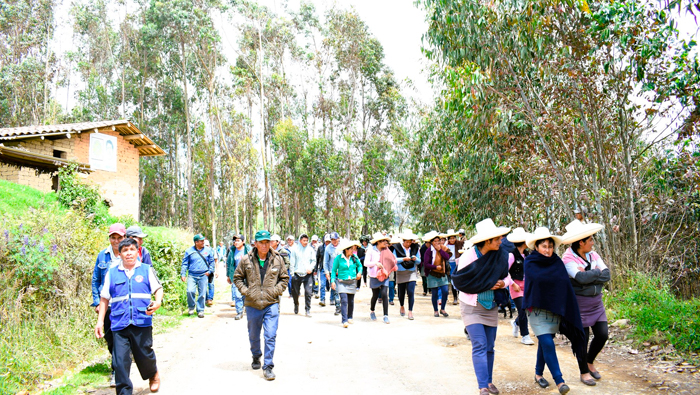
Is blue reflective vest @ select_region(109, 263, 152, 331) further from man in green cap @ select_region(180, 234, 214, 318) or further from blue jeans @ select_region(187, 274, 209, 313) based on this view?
blue jeans @ select_region(187, 274, 209, 313)

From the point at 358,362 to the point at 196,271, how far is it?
223 inches

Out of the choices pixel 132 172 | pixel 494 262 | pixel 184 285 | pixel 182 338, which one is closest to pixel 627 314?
pixel 494 262

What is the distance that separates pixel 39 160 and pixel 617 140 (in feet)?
59.1

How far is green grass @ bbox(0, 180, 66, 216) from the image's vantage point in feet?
44.3

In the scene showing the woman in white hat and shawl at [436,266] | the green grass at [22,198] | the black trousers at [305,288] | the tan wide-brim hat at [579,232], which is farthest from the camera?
the green grass at [22,198]

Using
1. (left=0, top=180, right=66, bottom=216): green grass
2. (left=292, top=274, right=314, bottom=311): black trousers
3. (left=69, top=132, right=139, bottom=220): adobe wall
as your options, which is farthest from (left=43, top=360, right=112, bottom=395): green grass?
(left=69, top=132, right=139, bottom=220): adobe wall

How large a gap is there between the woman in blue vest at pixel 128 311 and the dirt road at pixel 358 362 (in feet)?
2.56

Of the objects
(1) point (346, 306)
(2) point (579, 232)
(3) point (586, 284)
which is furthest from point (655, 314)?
(1) point (346, 306)

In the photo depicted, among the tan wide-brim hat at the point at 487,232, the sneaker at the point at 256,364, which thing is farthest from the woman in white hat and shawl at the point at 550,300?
the sneaker at the point at 256,364

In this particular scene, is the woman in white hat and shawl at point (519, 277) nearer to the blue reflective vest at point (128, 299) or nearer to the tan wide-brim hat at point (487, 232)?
the tan wide-brim hat at point (487, 232)

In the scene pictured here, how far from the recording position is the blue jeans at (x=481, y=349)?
16.2 feet

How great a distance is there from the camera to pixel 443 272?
10.4 meters

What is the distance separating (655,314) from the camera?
738 cm

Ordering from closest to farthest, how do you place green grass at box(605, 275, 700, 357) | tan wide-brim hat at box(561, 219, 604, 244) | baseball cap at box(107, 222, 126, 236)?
tan wide-brim hat at box(561, 219, 604, 244), baseball cap at box(107, 222, 126, 236), green grass at box(605, 275, 700, 357)
